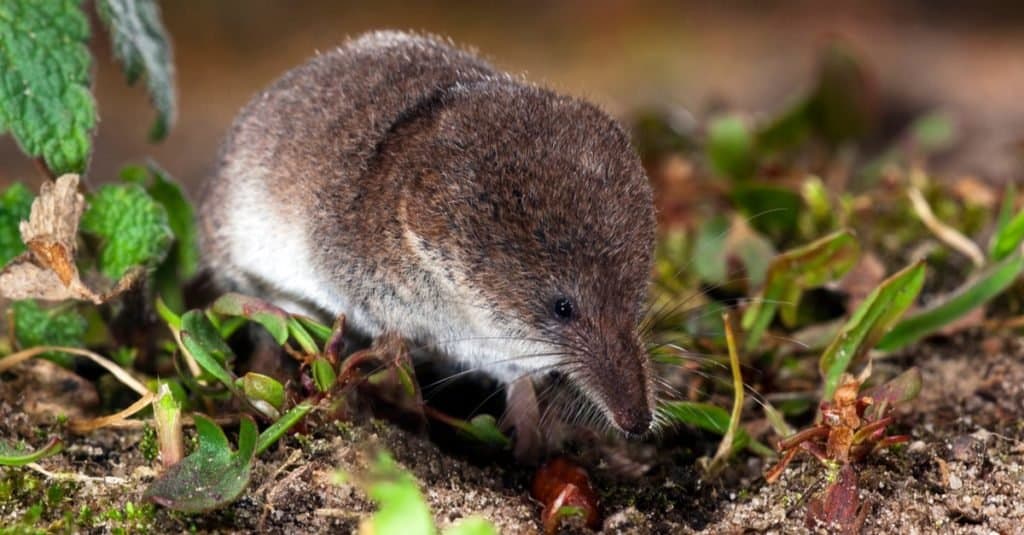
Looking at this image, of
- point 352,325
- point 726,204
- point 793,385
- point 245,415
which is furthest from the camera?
point 726,204

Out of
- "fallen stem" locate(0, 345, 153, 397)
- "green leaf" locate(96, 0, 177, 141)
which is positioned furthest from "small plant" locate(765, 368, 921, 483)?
"green leaf" locate(96, 0, 177, 141)

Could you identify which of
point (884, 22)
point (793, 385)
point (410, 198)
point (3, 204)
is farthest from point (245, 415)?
point (884, 22)

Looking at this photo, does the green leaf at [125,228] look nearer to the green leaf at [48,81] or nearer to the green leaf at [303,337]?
the green leaf at [48,81]

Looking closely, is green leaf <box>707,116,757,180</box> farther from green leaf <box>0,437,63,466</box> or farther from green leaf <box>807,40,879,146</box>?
green leaf <box>0,437,63,466</box>

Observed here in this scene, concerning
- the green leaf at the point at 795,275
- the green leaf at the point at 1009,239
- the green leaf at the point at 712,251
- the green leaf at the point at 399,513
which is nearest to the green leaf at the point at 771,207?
the green leaf at the point at 712,251

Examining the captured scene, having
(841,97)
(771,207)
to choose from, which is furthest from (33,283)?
(841,97)

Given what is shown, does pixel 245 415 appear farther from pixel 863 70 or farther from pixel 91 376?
pixel 863 70

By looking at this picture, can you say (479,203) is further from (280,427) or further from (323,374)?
(280,427)
